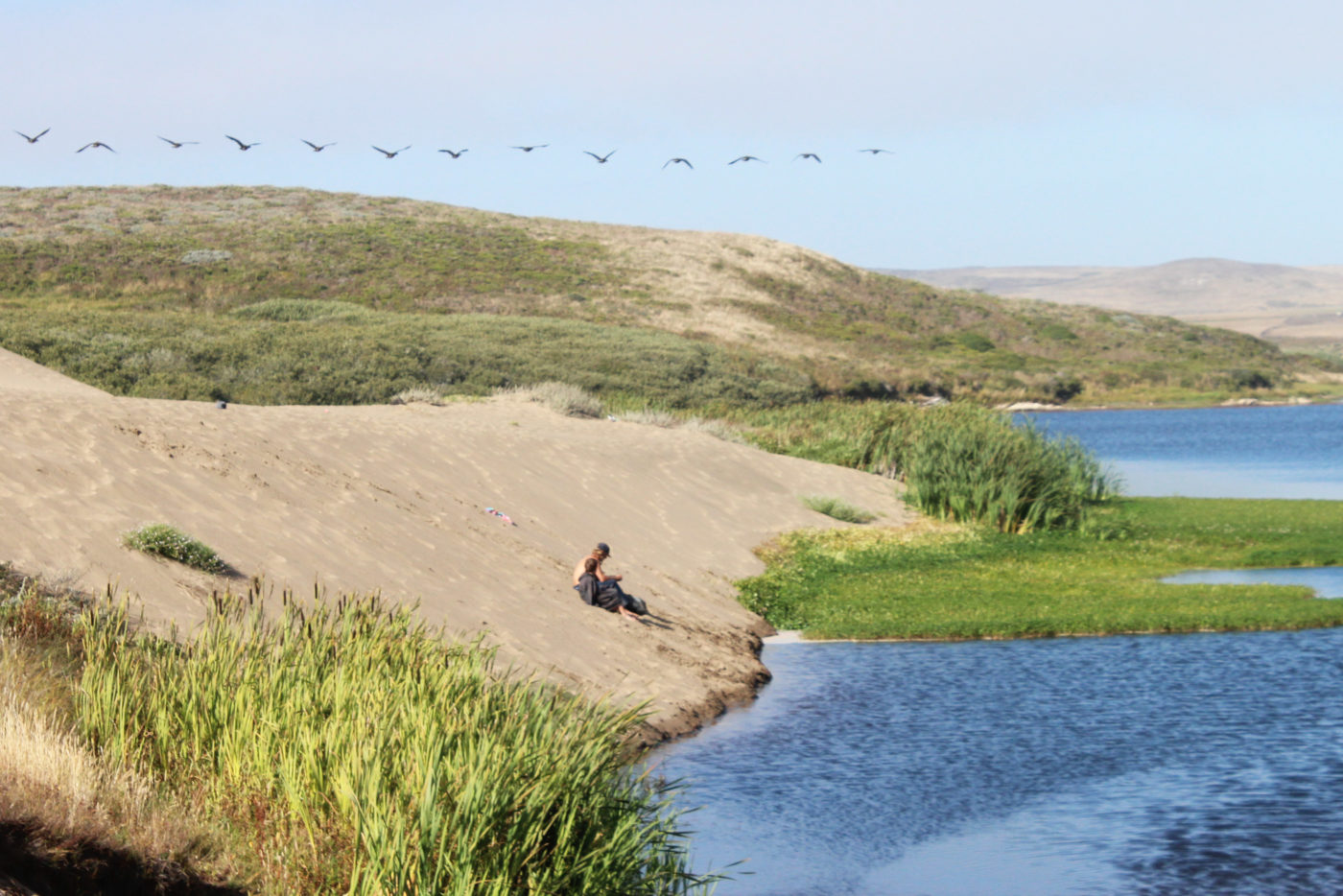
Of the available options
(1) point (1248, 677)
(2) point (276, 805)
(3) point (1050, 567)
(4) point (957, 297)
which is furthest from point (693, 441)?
(4) point (957, 297)

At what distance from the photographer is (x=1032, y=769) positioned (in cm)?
1288

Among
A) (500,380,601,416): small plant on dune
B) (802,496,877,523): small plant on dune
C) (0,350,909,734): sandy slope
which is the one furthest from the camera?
(500,380,601,416): small plant on dune

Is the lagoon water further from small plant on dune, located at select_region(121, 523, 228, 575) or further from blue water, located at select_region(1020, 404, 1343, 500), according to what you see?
blue water, located at select_region(1020, 404, 1343, 500)

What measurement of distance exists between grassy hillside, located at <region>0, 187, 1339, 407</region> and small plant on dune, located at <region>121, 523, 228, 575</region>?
22.8 meters

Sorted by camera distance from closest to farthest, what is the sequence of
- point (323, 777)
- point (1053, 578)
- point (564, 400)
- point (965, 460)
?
point (323, 777), point (1053, 578), point (965, 460), point (564, 400)

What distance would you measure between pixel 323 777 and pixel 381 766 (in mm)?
450

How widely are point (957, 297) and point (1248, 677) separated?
107012 millimetres

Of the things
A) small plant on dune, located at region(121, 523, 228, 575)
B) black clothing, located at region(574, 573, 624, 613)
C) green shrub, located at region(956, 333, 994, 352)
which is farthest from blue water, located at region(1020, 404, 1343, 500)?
small plant on dune, located at region(121, 523, 228, 575)

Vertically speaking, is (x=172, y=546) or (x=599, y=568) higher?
(x=172, y=546)

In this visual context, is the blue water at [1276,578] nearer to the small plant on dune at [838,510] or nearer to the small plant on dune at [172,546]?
the small plant on dune at [838,510]

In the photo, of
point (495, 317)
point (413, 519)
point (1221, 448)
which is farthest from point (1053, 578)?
point (495, 317)

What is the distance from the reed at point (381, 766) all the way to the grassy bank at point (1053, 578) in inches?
465

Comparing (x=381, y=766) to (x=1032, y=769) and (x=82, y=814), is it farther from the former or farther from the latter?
(x=1032, y=769)

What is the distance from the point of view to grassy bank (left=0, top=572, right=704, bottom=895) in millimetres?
6828
